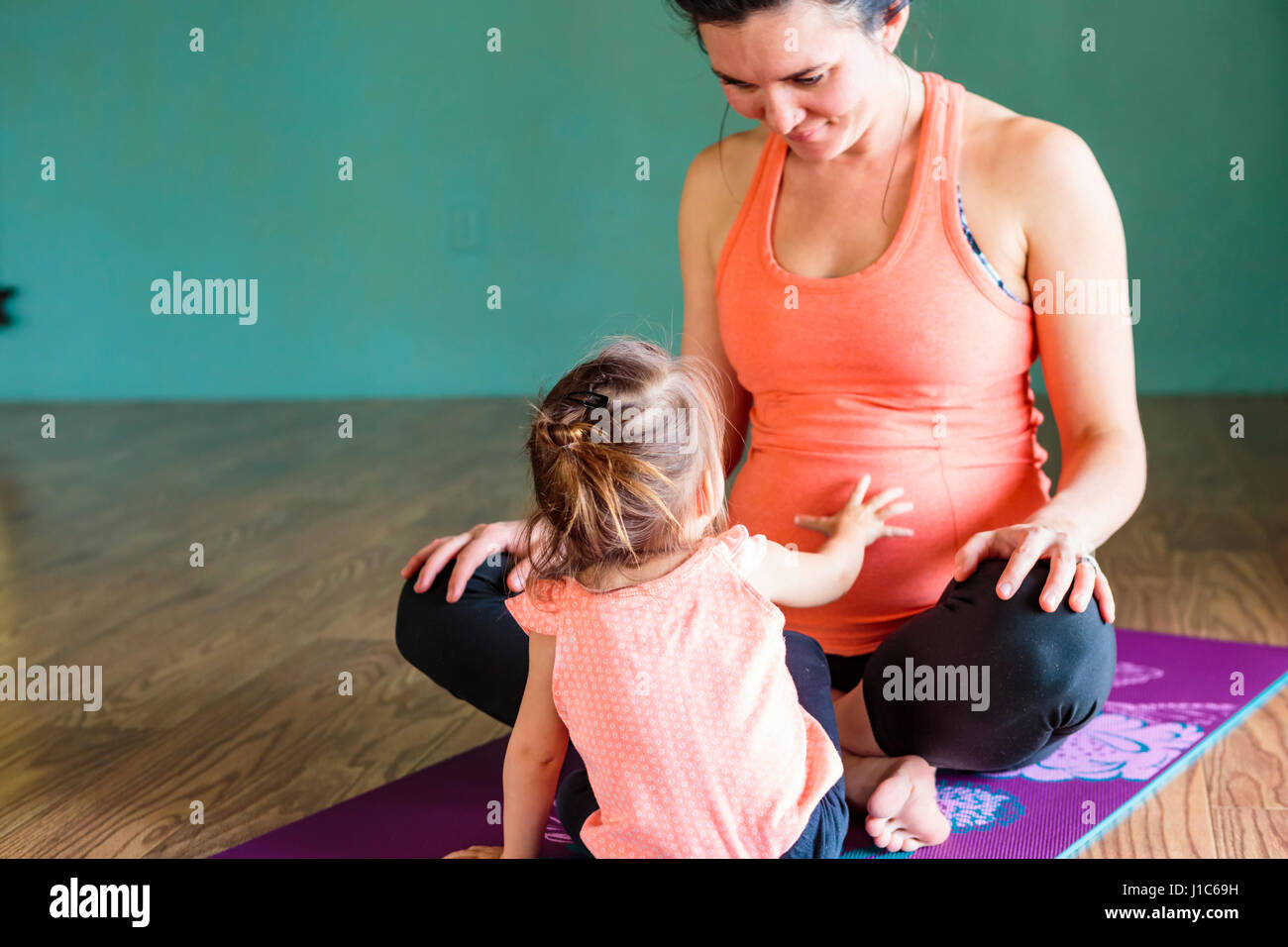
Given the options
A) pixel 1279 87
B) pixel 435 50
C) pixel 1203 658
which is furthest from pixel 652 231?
pixel 1203 658

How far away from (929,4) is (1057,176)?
267 centimetres

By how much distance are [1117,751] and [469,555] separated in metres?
0.76

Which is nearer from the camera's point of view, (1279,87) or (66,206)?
(1279,87)

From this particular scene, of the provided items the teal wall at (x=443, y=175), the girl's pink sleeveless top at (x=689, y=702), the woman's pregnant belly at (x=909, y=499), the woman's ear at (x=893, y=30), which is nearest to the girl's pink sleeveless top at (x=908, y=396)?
the woman's pregnant belly at (x=909, y=499)

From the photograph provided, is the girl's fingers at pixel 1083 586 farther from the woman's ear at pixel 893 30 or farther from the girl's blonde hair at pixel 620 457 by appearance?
the woman's ear at pixel 893 30

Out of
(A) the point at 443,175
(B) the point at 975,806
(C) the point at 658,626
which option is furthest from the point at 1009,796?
(A) the point at 443,175

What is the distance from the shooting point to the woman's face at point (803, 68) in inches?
47.8

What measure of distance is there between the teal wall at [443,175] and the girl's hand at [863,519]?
260 centimetres

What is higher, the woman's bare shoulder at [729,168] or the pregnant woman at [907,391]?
the woman's bare shoulder at [729,168]

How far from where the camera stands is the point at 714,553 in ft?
3.50

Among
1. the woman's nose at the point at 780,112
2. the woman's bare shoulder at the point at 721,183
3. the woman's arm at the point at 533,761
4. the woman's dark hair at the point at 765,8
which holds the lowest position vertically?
the woman's arm at the point at 533,761

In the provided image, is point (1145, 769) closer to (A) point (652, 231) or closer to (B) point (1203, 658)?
(B) point (1203, 658)

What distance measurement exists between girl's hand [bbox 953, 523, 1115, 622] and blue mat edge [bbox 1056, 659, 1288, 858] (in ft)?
0.80

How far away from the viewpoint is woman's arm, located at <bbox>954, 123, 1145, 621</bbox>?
129cm
